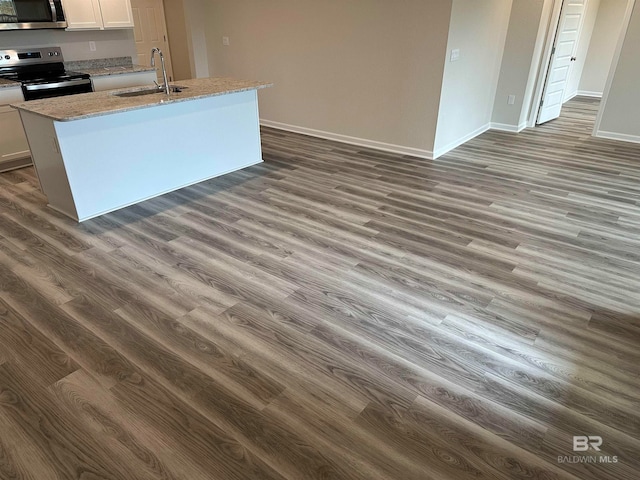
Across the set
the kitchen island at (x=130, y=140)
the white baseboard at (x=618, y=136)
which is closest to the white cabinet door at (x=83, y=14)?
the kitchen island at (x=130, y=140)

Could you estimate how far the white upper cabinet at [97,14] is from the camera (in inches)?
199

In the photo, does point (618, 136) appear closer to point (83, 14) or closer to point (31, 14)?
point (83, 14)

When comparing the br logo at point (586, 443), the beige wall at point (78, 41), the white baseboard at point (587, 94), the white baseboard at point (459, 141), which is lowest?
the br logo at point (586, 443)

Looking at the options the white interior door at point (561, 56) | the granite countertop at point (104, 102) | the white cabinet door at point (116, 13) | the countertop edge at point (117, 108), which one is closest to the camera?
the countertop edge at point (117, 108)

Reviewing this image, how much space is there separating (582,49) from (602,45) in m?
0.46

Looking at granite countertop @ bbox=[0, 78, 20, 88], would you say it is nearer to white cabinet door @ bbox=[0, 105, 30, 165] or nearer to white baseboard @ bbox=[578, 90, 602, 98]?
white cabinet door @ bbox=[0, 105, 30, 165]

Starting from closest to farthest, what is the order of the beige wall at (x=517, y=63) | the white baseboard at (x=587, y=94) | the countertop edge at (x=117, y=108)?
1. the countertop edge at (x=117, y=108)
2. the beige wall at (x=517, y=63)
3. the white baseboard at (x=587, y=94)

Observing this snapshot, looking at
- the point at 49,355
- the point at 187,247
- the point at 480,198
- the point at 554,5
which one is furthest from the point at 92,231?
the point at 554,5

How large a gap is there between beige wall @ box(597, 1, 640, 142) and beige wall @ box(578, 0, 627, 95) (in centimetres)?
227

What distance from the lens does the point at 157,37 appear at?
291 inches

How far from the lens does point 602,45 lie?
8195mm

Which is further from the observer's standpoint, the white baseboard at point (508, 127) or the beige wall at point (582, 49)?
the beige wall at point (582, 49)

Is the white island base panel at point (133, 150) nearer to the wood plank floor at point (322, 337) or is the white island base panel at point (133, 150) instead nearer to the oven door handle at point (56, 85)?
the wood plank floor at point (322, 337)

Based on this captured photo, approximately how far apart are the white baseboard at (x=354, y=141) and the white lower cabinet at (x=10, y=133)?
319cm
